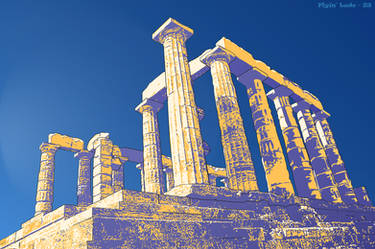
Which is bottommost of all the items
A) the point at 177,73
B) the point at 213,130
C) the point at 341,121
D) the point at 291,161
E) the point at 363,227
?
the point at 363,227

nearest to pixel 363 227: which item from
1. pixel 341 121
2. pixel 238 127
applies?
pixel 238 127

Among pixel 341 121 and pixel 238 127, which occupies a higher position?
pixel 341 121

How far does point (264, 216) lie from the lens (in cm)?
1002

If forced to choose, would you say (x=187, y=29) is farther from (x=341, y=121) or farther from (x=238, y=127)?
(x=341, y=121)

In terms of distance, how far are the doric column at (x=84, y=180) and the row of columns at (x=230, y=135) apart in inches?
294

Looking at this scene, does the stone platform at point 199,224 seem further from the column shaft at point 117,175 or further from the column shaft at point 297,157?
the column shaft at point 117,175

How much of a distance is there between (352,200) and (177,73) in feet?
51.8

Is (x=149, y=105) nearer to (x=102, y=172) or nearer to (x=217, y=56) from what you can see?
(x=102, y=172)

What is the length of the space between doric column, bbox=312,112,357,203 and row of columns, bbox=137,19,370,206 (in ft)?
0.22

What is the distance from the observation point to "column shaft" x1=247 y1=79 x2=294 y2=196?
Result: 47.5ft

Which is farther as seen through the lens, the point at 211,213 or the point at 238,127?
the point at 238,127

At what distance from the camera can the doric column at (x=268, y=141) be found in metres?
14.5

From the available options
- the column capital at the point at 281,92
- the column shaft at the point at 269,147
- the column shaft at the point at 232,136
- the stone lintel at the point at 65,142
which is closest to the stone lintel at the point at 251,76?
the column shaft at the point at 269,147

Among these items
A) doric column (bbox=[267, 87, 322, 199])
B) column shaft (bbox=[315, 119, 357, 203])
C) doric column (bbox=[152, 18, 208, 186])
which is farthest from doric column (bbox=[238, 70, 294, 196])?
column shaft (bbox=[315, 119, 357, 203])
